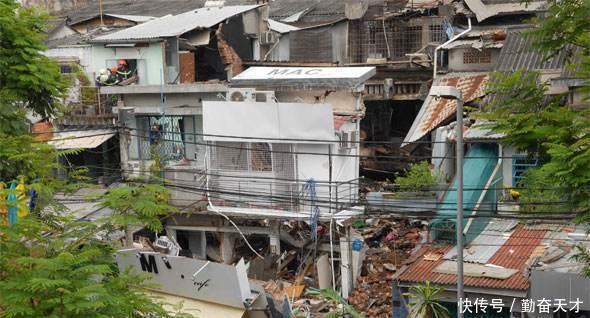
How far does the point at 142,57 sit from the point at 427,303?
1300 cm

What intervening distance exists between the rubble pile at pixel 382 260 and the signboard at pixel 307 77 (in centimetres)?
513

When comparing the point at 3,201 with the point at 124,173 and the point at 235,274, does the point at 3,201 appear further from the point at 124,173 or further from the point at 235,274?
the point at 124,173

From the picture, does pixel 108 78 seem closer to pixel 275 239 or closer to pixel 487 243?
pixel 275 239

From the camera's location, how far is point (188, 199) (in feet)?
77.7

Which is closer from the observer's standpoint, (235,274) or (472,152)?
(235,274)

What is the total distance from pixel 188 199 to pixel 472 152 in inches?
324

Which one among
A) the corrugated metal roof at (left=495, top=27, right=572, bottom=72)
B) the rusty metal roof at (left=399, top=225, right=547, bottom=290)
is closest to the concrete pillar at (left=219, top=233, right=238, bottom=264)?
the rusty metal roof at (left=399, top=225, right=547, bottom=290)

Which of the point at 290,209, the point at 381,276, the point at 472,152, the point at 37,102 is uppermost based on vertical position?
the point at 37,102

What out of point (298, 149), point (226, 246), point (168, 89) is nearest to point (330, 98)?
point (298, 149)

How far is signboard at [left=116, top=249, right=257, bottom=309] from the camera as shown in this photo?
Answer: 20000mm

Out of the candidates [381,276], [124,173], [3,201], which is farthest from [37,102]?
[381,276]

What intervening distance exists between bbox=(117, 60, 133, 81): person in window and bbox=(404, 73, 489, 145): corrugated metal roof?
9.26 meters

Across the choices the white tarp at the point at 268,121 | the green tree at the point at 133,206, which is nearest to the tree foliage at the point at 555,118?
the green tree at the point at 133,206

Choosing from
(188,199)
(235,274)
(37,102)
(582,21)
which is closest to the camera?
(582,21)
